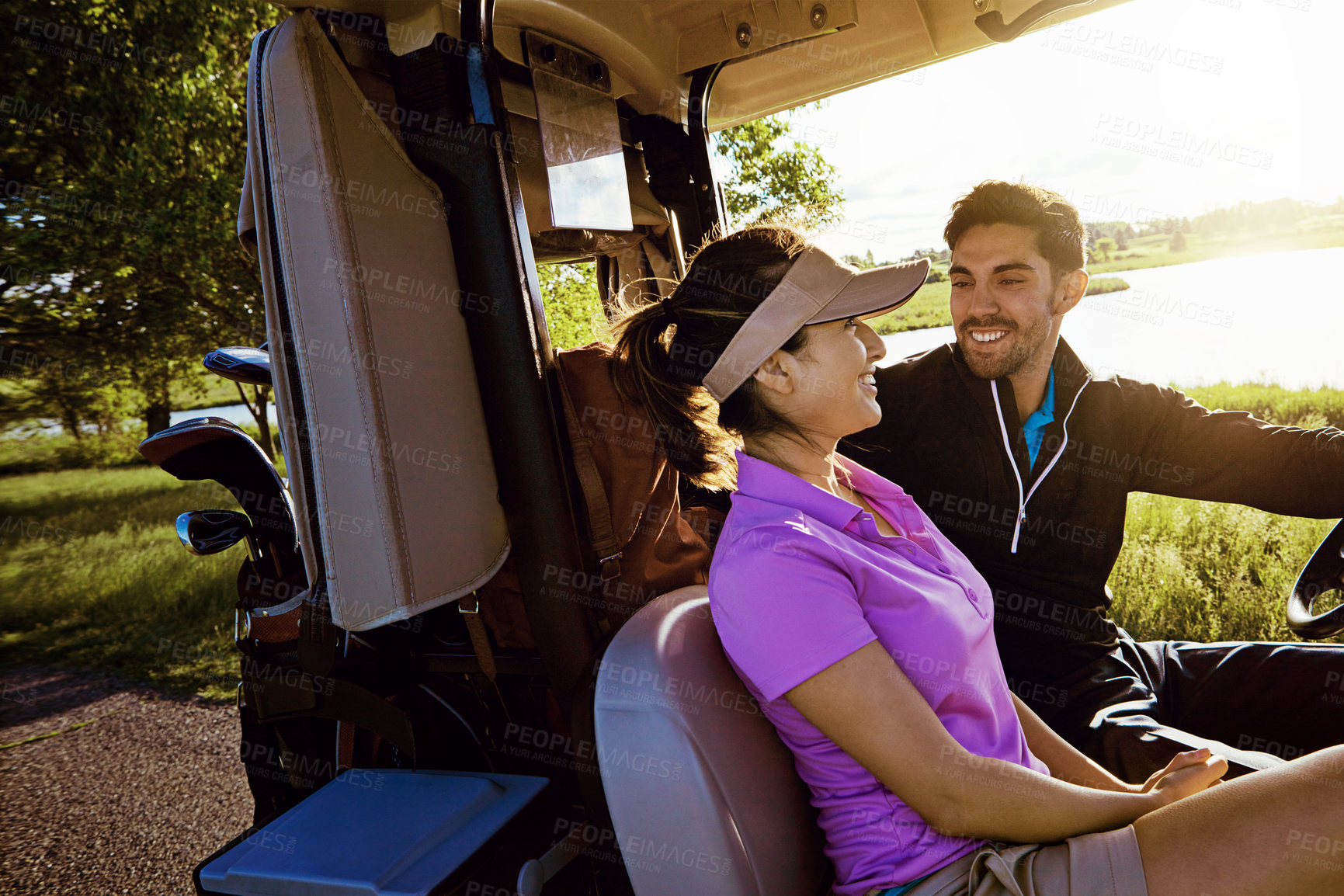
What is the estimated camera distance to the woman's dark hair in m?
1.60

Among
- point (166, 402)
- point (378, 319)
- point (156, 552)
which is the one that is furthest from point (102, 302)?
point (378, 319)

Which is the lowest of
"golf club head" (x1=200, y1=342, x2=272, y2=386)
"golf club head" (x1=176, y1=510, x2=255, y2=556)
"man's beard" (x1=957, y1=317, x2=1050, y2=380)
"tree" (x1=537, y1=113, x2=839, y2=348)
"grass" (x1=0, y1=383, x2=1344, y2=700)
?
"grass" (x1=0, y1=383, x2=1344, y2=700)

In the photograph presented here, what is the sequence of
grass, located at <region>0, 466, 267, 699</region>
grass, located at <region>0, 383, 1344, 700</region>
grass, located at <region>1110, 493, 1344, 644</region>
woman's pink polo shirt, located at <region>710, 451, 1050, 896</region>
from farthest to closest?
grass, located at <region>0, 466, 267, 699</region>
grass, located at <region>0, 383, 1344, 700</region>
grass, located at <region>1110, 493, 1344, 644</region>
woman's pink polo shirt, located at <region>710, 451, 1050, 896</region>

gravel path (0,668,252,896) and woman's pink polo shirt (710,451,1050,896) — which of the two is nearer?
woman's pink polo shirt (710,451,1050,896)

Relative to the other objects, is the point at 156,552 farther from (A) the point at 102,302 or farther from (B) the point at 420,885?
(B) the point at 420,885

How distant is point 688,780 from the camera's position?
1.25 metres

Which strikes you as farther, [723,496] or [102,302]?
[102,302]

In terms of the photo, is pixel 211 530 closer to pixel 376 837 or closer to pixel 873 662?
pixel 376 837

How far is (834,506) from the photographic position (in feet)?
4.84

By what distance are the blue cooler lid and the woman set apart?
565mm

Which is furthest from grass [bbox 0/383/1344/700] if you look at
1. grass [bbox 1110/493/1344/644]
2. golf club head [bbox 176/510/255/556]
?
golf club head [bbox 176/510/255/556]

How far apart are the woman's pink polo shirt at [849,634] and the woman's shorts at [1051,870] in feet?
0.13

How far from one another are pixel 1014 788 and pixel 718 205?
1.92 m

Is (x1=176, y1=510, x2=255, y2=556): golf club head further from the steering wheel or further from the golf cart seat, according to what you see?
the steering wheel
